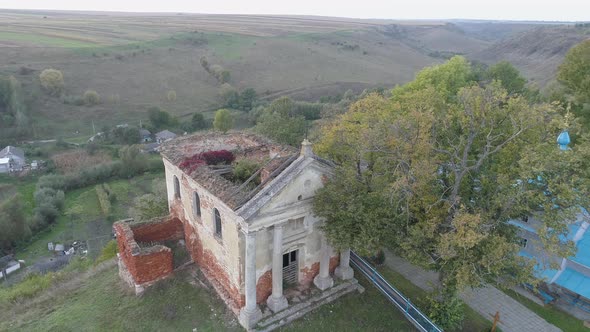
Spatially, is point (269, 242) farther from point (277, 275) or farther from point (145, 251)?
point (145, 251)

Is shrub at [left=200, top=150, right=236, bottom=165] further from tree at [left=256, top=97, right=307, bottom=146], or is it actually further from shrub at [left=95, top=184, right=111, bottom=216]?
shrub at [left=95, top=184, right=111, bottom=216]

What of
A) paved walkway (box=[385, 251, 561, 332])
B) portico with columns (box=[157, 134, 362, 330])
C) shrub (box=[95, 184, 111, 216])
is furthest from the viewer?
shrub (box=[95, 184, 111, 216])

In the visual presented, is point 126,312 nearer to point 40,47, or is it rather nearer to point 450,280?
point 450,280

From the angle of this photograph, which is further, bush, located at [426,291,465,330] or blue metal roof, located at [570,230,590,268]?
blue metal roof, located at [570,230,590,268]

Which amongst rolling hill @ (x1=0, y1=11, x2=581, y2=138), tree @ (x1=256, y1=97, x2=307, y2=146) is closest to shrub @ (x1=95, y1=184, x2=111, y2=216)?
tree @ (x1=256, y1=97, x2=307, y2=146)

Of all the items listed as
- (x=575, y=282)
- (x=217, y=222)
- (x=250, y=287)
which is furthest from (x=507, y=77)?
(x=250, y=287)

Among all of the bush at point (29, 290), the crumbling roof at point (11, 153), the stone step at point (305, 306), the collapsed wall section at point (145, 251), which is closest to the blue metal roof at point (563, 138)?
the stone step at point (305, 306)

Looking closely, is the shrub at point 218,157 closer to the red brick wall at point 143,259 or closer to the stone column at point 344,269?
the red brick wall at point 143,259
